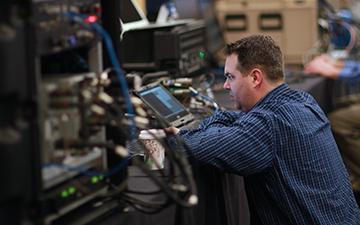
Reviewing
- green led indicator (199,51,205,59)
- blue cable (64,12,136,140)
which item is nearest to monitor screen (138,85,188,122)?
blue cable (64,12,136,140)

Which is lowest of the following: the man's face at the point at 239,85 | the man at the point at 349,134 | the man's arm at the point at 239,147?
the man at the point at 349,134

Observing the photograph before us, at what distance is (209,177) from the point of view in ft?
7.54

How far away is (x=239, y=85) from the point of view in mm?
2312

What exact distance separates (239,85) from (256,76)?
0.20 ft

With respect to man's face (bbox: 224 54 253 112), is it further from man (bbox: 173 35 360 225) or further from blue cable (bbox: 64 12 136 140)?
blue cable (bbox: 64 12 136 140)

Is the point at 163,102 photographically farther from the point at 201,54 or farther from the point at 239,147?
the point at 201,54

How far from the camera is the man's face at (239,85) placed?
2.30 m

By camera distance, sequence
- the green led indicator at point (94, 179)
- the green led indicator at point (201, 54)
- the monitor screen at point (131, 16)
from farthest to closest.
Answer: the green led indicator at point (201, 54) < the monitor screen at point (131, 16) < the green led indicator at point (94, 179)

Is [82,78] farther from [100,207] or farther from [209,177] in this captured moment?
[209,177]

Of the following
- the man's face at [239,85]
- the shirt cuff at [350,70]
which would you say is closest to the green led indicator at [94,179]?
the man's face at [239,85]

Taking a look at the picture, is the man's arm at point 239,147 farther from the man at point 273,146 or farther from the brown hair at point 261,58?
the brown hair at point 261,58

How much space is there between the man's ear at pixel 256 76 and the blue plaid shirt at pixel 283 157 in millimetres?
66

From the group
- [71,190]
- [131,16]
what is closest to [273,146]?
[71,190]

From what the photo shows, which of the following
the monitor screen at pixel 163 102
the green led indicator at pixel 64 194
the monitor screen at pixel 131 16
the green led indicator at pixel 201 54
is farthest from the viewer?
the green led indicator at pixel 201 54
